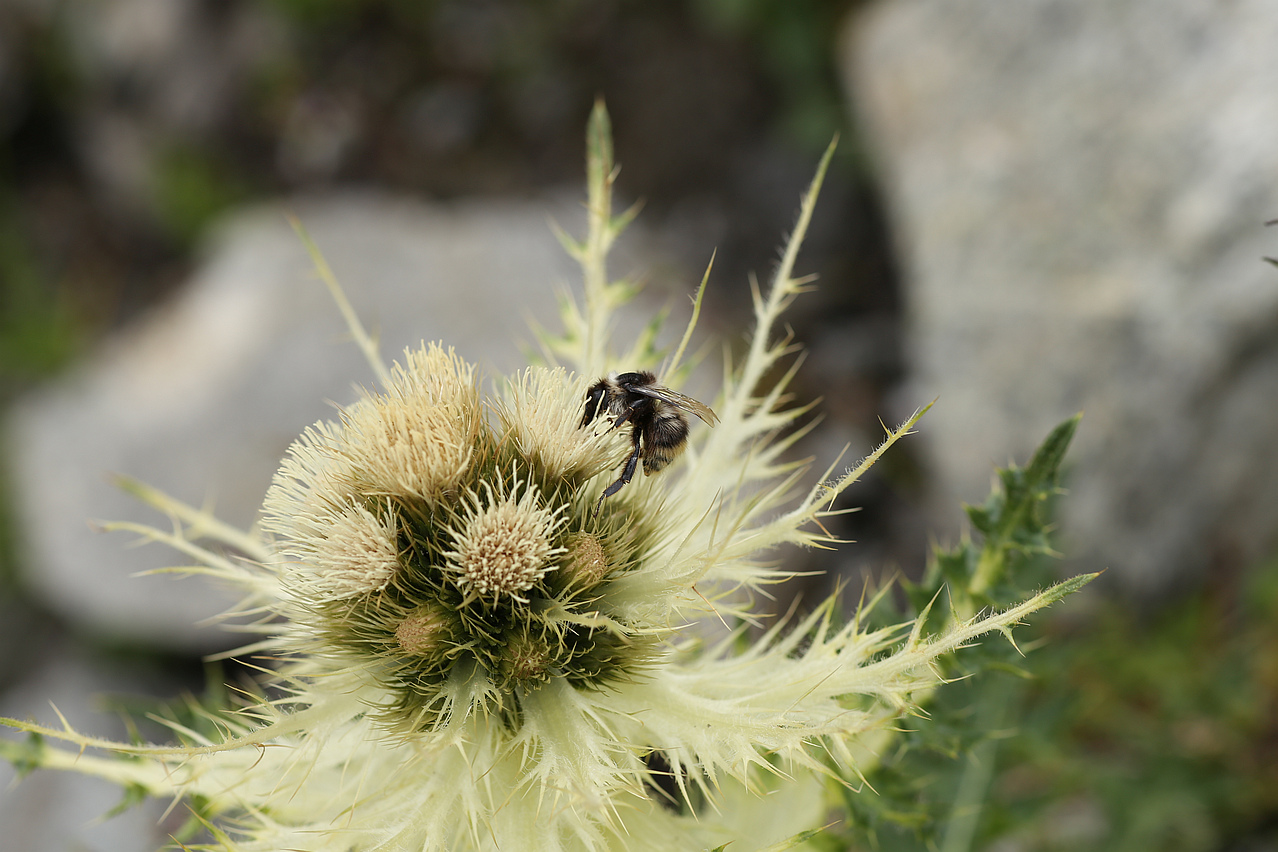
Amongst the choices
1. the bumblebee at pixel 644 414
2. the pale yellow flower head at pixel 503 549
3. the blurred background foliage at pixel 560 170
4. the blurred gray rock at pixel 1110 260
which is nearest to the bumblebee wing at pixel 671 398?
the bumblebee at pixel 644 414

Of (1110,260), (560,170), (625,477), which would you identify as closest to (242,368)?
(560,170)

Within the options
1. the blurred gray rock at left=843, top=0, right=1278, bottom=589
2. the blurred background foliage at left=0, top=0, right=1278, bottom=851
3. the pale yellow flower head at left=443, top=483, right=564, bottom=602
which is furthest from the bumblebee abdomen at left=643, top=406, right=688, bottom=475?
the blurred gray rock at left=843, top=0, right=1278, bottom=589

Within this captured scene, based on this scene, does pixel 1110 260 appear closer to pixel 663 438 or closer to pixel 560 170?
pixel 663 438

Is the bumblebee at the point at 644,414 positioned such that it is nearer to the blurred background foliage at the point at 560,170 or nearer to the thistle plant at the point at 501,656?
the thistle plant at the point at 501,656

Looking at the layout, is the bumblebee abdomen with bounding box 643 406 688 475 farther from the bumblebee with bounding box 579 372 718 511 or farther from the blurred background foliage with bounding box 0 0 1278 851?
the blurred background foliage with bounding box 0 0 1278 851

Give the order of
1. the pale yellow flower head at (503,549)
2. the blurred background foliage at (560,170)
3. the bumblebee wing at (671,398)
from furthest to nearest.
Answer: the blurred background foliage at (560,170)
the bumblebee wing at (671,398)
the pale yellow flower head at (503,549)

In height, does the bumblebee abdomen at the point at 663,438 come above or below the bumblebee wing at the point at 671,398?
below

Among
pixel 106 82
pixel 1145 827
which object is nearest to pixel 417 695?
pixel 1145 827
